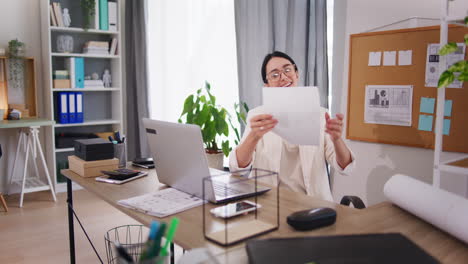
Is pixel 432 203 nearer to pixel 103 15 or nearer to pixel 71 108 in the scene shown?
pixel 71 108

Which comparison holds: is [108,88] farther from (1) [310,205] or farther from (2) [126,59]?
(1) [310,205]

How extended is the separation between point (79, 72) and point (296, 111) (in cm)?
328

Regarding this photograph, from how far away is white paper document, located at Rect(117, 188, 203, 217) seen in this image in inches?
57.3

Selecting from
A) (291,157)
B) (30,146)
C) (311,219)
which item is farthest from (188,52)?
(311,219)

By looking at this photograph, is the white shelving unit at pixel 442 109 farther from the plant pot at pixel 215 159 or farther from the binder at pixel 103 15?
the binder at pixel 103 15

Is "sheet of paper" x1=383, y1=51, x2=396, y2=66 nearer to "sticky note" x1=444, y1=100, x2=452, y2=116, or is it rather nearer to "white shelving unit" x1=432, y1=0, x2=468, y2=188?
"sticky note" x1=444, y1=100, x2=452, y2=116

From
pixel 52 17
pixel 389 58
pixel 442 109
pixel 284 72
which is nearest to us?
pixel 442 109

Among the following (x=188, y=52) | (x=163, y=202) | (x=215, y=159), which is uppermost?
(x=188, y=52)

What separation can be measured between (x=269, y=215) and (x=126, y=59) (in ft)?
12.9

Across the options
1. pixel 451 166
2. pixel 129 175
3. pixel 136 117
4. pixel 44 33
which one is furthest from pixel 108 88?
pixel 451 166

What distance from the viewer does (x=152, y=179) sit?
1959 millimetres

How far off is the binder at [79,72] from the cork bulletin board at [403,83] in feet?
9.23

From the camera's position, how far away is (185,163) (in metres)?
1.57

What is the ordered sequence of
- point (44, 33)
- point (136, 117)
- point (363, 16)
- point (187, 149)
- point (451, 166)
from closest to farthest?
point (187, 149) → point (451, 166) → point (363, 16) → point (44, 33) → point (136, 117)
